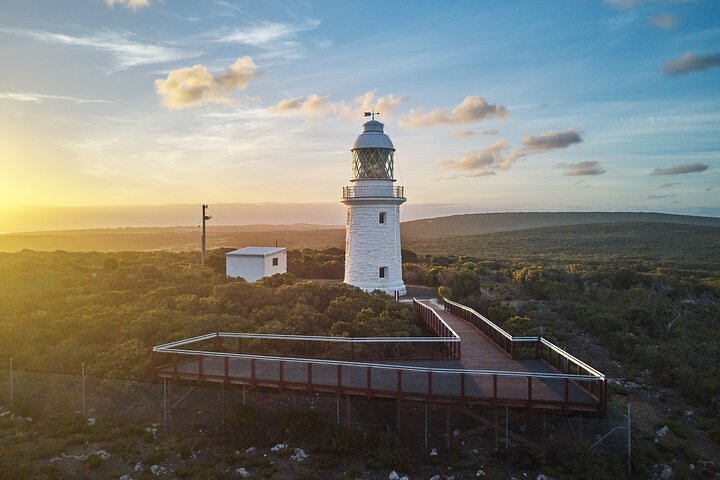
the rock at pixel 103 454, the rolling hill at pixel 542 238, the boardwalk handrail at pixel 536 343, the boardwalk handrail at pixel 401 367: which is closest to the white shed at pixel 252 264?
the rolling hill at pixel 542 238

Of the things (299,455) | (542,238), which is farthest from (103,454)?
(542,238)

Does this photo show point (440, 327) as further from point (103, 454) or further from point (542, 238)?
point (542, 238)

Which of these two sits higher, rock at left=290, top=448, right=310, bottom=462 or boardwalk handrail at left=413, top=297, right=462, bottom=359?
boardwalk handrail at left=413, top=297, right=462, bottom=359

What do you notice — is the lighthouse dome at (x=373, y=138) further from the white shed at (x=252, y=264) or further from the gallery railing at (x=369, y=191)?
the white shed at (x=252, y=264)

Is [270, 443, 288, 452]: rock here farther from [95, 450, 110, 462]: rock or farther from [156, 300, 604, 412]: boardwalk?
[95, 450, 110, 462]: rock

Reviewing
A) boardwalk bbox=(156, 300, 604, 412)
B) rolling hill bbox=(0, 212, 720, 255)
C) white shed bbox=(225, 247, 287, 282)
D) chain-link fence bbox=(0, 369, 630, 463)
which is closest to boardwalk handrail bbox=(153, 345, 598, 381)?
boardwalk bbox=(156, 300, 604, 412)

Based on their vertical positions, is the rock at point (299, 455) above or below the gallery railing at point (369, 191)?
below

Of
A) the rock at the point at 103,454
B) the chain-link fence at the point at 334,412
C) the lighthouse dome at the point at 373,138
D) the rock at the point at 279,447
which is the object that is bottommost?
the rock at the point at 103,454
